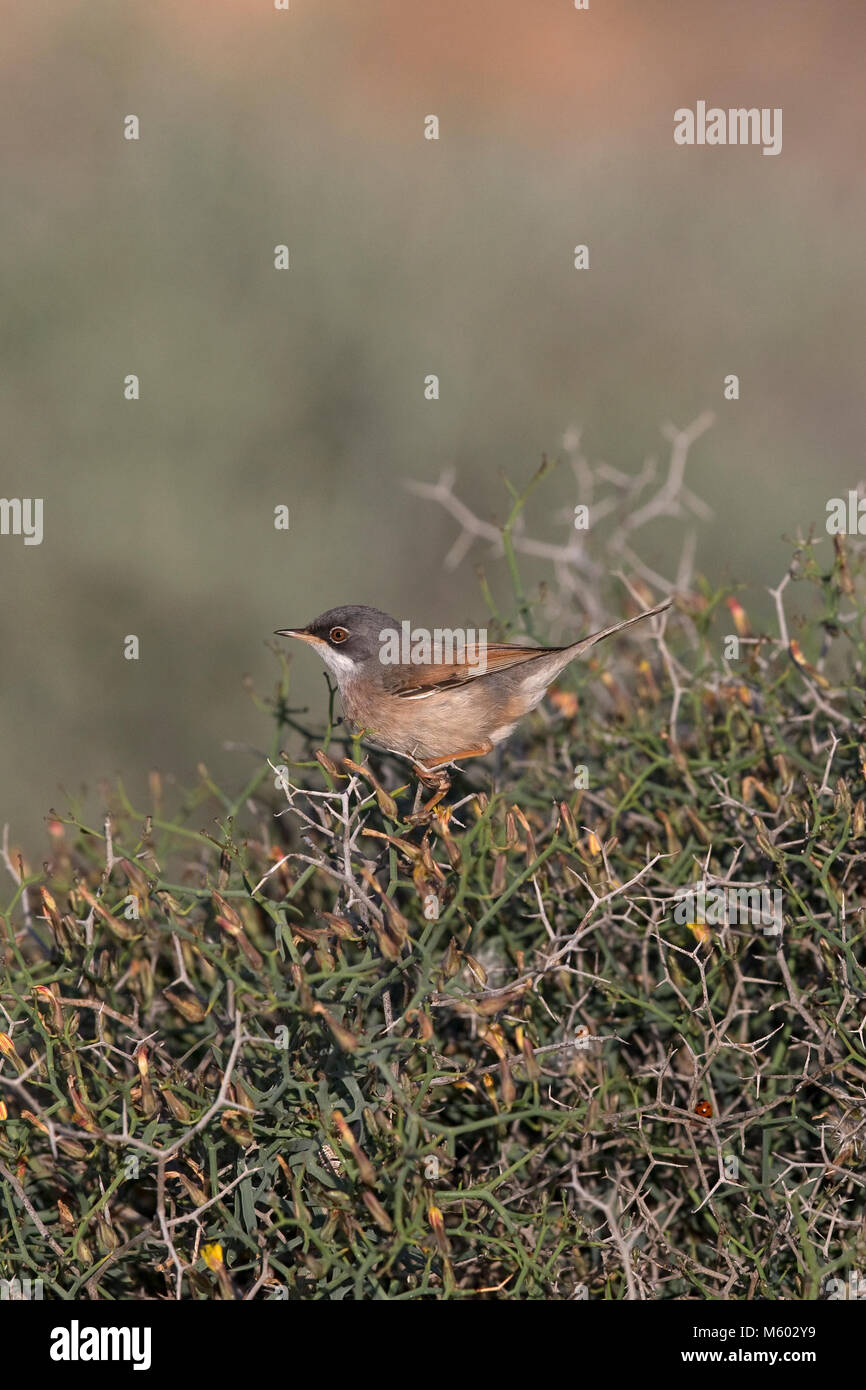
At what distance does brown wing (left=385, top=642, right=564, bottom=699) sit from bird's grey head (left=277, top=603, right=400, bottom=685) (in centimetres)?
9

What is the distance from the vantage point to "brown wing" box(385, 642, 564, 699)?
4.87 metres

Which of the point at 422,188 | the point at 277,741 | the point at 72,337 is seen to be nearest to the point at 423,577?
the point at 72,337

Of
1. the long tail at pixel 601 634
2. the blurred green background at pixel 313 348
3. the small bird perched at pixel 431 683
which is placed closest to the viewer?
the long tail at pixel 601 634

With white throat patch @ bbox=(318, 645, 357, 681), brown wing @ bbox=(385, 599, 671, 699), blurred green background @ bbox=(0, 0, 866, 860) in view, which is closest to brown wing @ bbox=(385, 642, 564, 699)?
brown wing @ bbox=(385, 599, 671, 699)

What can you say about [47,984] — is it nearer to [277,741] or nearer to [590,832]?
[277,741]

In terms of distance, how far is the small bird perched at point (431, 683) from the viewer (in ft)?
15.6

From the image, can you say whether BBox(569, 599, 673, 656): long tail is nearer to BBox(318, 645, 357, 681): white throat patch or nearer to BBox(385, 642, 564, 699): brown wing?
BBox(385, 642, 564, 699): brown wing

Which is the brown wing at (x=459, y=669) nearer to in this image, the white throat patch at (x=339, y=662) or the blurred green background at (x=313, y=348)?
the white throat patch at (x=339, y=662)

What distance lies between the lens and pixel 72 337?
11.2 metres

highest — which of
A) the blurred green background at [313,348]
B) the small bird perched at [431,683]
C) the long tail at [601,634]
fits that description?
the blurred green background at [313,348]

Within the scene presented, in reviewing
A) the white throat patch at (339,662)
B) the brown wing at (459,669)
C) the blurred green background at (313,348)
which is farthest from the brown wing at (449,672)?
the blurred green background at (313,348)

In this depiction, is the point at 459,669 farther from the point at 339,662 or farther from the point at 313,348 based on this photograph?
the point at 313,348

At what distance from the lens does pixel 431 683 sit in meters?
4.93
